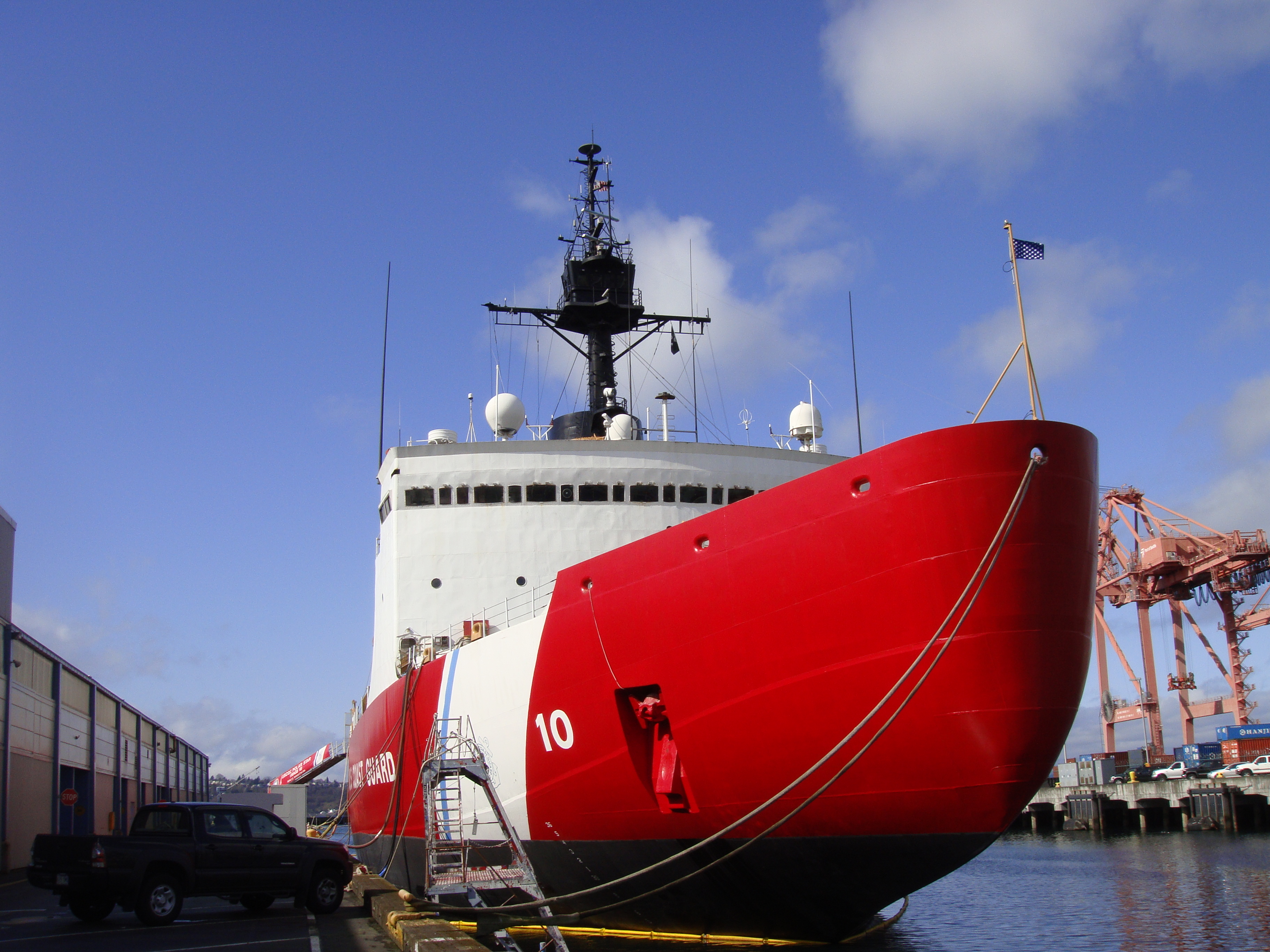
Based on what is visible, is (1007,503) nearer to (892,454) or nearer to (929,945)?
(892,454)

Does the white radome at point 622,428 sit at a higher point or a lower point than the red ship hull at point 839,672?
higher

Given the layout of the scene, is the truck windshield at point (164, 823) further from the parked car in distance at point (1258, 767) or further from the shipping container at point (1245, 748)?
the shipping container at point (1245, 748)

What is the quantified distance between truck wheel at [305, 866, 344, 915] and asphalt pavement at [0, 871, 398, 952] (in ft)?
0.32

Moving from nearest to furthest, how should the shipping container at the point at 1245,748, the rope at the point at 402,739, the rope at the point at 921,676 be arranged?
the rope at the point at 921,676
the rope at the point at 402,739
the shipping container at the point at 1245,748

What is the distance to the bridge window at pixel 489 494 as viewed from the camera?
15617mm

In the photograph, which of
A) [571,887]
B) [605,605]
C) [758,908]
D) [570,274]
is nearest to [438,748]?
[571,887]

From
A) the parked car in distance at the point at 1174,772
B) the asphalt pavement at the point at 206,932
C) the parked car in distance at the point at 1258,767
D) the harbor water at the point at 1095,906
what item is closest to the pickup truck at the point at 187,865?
the asphalt pavement at the point at 206,932

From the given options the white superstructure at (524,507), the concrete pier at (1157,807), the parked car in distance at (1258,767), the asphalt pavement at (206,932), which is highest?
the white superstructure at (524,507)

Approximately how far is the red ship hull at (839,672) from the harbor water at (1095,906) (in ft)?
6.25

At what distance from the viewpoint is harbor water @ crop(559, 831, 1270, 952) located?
13.7m

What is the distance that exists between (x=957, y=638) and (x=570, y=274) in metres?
14.8

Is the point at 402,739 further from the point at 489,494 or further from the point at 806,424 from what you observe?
the point at 806,424

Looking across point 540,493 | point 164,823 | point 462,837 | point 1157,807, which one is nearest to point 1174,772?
point 1157,807

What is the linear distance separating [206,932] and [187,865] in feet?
2.75
